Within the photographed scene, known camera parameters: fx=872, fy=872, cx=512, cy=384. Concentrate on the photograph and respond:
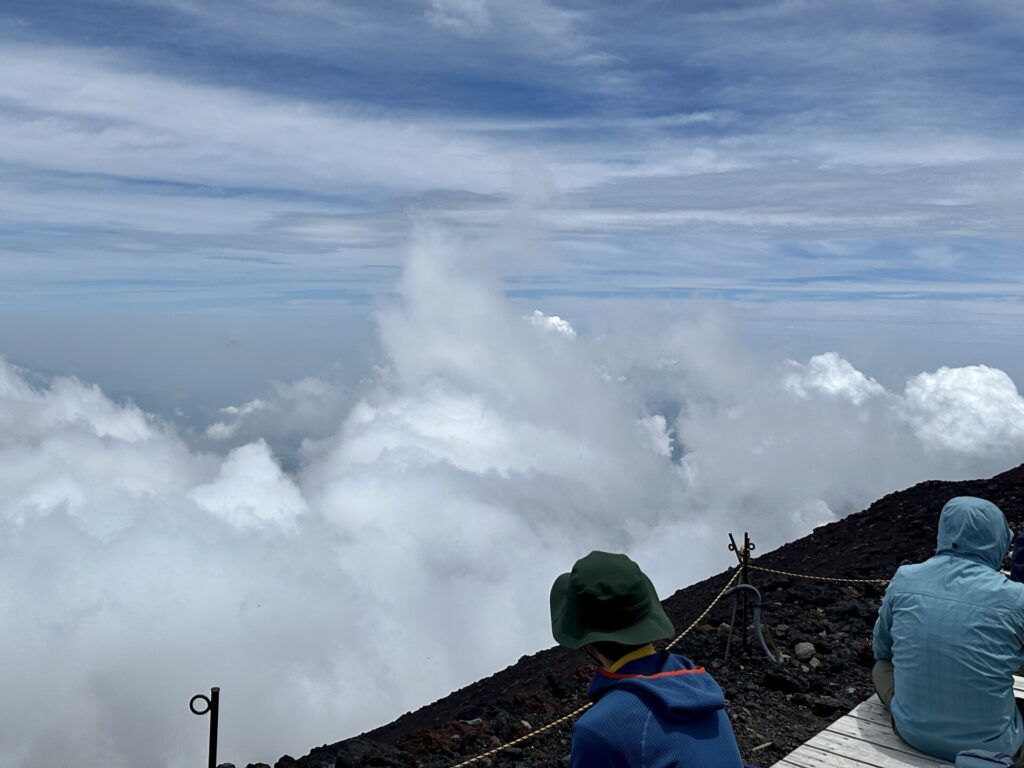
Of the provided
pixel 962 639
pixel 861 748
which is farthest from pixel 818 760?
pixel 962 639

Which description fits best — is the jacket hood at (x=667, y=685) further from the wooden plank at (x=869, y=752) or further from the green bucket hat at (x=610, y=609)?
the wooden plank at (x=869, y=752)

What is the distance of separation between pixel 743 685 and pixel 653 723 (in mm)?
5691

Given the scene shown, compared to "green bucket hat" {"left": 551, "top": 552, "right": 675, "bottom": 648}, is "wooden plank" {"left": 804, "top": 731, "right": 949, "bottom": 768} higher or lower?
lower

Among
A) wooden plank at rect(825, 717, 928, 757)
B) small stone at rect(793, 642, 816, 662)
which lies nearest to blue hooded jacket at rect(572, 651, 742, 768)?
wooden plank at rect(825, 717, 928, 757)

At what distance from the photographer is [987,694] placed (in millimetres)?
4785

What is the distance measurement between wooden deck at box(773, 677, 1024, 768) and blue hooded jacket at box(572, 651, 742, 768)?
266 cm

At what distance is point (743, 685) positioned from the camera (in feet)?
26.1

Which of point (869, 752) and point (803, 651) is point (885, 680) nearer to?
point (869, 752)

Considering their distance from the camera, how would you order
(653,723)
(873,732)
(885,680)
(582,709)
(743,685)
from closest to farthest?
1. (653,723)
2. (873,732)
3. (885,680)
4. (582,709)
5. (743,685)

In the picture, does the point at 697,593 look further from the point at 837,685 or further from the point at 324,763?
the point at 324,763

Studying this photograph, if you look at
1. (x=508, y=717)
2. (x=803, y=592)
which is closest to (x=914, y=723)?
(x=508, y=717)

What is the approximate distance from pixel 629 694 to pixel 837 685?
6.04m

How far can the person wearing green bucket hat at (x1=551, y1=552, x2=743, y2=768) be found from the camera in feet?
9.14

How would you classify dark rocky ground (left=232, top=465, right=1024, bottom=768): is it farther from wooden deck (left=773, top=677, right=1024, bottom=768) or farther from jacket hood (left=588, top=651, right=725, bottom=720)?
jacket hood (left=588, top=651, right=725, bottom=720)
